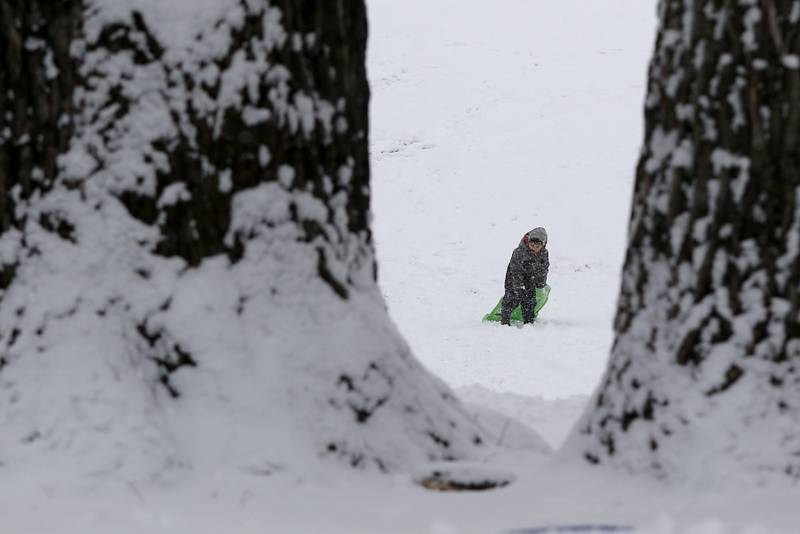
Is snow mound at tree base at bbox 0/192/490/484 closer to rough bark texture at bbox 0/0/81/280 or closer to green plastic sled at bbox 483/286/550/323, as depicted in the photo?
rough bark texture at bbox 0/0/81/280

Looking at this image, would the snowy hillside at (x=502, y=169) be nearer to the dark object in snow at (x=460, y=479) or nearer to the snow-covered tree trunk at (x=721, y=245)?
the dark object in snow at (x=460, y=479)

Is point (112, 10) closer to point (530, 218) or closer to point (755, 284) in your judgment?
point (755, 284)

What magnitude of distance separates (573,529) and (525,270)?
372 inches

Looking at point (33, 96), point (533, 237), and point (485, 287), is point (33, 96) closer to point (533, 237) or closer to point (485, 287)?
point (533, 237)

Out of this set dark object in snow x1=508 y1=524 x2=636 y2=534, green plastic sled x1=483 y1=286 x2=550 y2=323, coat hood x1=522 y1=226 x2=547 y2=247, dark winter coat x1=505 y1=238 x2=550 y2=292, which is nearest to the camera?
dark object in snow x1=508 y1=524 x2=636 y2=534

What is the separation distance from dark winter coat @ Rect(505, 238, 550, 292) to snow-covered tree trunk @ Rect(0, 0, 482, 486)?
29.0 ft

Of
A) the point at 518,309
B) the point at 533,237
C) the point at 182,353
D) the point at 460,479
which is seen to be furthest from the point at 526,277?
the point at 182,353

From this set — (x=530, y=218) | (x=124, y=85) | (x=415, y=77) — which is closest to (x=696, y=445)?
(x=124, y=85)

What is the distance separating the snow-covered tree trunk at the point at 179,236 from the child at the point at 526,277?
8843 millimetres

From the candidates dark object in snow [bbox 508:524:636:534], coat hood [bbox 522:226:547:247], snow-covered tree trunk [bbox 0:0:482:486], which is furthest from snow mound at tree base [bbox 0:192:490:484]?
coat hood [bbox 522:226:547:247]

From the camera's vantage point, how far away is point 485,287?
1612cm

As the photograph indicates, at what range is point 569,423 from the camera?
4758 mm

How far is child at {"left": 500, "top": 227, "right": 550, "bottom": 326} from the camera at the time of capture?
476 inches

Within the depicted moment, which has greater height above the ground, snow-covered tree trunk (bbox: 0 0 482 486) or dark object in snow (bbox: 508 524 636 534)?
snow-covered tree trunk (bbox: 0 0 482 486)
